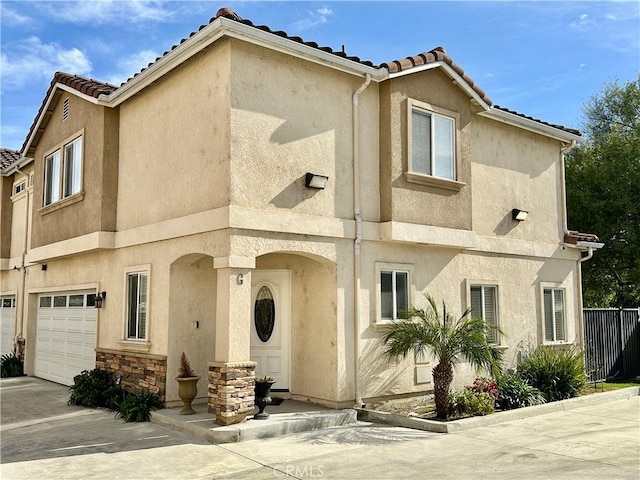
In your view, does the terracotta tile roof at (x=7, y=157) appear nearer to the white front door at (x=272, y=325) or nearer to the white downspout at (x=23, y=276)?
the white downspout at (x=23, y=276)

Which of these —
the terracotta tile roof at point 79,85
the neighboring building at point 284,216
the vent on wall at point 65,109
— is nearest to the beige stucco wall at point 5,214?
the terracotta tile roof at point 79,85

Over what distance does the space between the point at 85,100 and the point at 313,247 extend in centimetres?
743

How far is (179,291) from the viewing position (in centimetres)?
1181

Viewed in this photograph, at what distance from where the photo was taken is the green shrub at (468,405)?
11.2 m

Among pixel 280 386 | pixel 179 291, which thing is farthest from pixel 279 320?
pixel 179 291

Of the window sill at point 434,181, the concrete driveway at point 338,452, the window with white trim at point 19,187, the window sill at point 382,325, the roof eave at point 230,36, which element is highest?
the roof eave at point 230,36

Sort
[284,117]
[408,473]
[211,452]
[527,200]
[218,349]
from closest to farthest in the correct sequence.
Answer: [408,473]
[211,452]
[218,349]
[284,117]
[527,200]

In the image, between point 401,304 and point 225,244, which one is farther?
point 401,304

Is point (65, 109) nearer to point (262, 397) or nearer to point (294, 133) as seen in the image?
point (294, 133)

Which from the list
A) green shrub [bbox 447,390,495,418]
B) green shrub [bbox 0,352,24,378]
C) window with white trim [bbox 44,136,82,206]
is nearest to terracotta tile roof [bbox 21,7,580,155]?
window with white trim [bbox 44,136,82,206]

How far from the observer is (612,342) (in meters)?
17.4

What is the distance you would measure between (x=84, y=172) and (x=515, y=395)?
1082cm

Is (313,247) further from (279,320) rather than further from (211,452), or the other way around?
(211,452)

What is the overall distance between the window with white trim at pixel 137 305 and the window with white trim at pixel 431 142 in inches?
238
